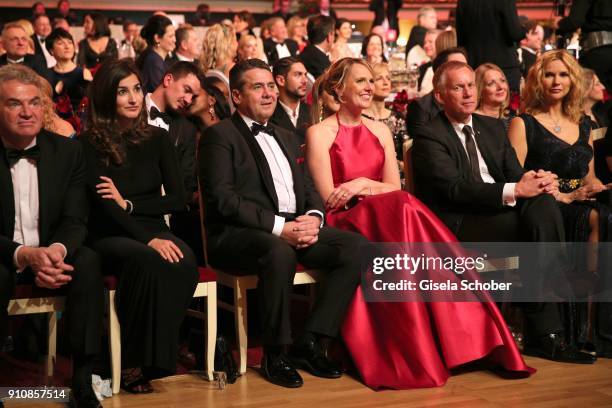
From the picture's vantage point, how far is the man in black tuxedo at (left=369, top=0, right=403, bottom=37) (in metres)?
13.6

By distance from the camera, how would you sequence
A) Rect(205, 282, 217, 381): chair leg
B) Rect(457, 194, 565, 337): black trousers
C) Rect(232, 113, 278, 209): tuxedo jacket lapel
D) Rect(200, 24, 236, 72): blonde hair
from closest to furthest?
Rect(205, 282, 217, 381): chair leg, Rect(232, 113, 278, 209): tuxedo jacket lapel, Rect(457, 194, 565, 337): black trousers, Rect(200, 24, 236, 72): blonde hair

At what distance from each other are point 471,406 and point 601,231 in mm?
1460

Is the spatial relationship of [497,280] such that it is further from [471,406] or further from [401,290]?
[471,406]

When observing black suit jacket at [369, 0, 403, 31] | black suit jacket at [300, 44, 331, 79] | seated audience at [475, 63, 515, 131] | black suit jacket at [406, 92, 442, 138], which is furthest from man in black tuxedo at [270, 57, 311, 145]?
black suit jacket at [369, 0, 403, 31]

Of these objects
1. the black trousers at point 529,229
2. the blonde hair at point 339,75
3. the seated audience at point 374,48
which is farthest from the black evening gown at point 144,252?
the seated audience at point 374,48

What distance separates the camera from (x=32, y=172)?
376 centimetres

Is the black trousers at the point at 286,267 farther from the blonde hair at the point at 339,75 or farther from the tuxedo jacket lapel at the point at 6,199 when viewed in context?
the tuxedo jacket lapel at the point at 6,199

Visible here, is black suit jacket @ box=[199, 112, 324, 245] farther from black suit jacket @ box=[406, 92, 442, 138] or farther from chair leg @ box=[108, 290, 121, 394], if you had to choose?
black suit jacket @ box=[406, 92, 442, 138]

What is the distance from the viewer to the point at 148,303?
377 centimetres

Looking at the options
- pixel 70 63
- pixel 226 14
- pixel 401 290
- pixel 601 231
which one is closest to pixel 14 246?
pixel 401 290

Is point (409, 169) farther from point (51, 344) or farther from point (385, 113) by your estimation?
point (51, 344)

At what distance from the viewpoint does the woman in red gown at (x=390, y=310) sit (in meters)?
4.02

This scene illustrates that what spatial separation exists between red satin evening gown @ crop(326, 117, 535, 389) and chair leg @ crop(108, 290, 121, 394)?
0.99m

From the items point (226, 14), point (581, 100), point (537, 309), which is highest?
point (226, 14)
